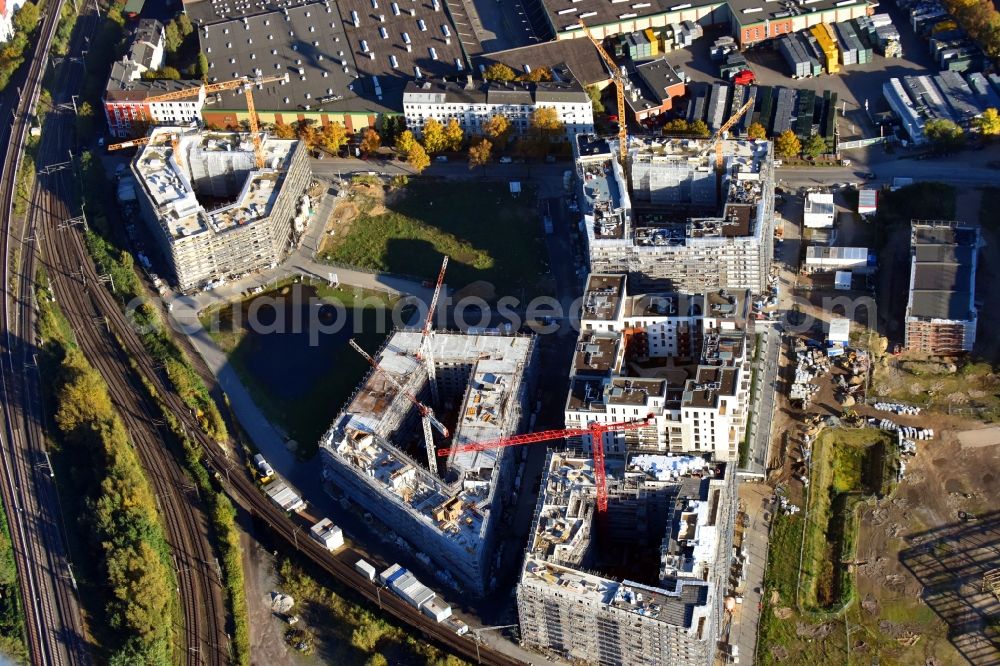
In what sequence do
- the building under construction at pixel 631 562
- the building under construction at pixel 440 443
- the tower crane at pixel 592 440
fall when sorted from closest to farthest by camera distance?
the building under construction at pixel 631 562
the tower crane at pixel 592 440
the building under construction at pixel 440 443

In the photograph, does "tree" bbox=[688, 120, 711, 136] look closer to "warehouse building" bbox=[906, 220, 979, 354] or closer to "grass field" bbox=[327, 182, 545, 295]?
"grass field" bbox=[327, 182, 545, 295]

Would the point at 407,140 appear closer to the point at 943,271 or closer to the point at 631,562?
the point at 943,271

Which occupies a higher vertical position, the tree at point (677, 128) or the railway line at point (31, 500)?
the tree at point (677, 128)

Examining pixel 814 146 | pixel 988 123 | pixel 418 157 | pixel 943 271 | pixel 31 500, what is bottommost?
pixel 31 500

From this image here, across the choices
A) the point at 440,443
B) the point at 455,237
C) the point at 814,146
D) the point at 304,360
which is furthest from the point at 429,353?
the point at 814,146

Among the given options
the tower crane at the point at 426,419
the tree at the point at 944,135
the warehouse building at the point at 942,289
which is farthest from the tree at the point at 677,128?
the tower crane at the point at 426,419

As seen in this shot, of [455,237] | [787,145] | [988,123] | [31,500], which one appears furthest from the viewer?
[787,145]

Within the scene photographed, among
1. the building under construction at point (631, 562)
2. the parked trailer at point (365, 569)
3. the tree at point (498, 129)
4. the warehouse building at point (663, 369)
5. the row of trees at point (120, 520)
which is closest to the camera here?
the building under construction at point (631, 562)

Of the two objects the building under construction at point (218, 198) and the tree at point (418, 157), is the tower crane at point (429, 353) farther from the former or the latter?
the tree at point (418, 157)
